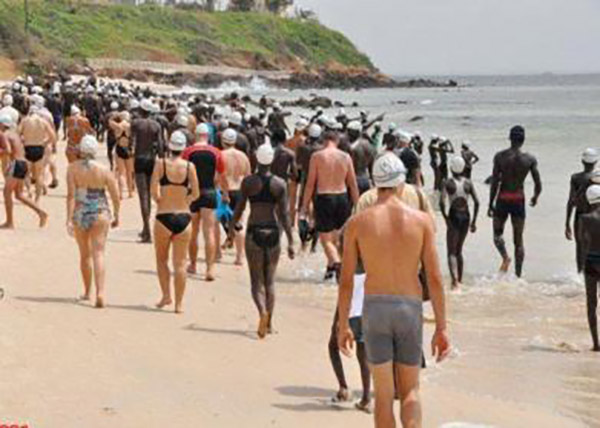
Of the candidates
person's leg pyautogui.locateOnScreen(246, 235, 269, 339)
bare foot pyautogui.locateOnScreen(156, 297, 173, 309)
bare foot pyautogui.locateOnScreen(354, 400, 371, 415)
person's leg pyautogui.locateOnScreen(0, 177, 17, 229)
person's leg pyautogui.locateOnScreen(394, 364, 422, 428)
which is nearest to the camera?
person's leg pyautogui.locateOnScreen(394, 364, 422, 428)

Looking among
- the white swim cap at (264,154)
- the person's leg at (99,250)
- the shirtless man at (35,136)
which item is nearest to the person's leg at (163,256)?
the person's leg at (99,250)

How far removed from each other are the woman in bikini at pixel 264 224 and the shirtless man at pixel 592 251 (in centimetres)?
274

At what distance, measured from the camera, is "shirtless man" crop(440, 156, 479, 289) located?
12.5 meters

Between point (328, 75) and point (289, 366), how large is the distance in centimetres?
12254

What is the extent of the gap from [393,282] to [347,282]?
1.04 feet

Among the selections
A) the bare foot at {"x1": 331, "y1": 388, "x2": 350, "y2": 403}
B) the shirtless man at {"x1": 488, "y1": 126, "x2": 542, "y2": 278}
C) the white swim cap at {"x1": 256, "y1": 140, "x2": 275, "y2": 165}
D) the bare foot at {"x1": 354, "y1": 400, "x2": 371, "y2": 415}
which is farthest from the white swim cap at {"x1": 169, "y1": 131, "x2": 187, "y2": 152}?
the shirtless man at {"x1": 488, "y1": 126, "x2": 542, "y2": 278}

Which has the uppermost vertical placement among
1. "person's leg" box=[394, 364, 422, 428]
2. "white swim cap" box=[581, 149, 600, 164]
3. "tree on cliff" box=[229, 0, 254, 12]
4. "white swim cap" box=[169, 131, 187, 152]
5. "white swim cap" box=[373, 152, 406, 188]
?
"tree on cliff" box=[229, 0, 254, 12]

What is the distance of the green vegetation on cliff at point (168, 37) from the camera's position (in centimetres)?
8975

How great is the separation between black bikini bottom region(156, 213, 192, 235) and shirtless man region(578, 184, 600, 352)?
12.4ft

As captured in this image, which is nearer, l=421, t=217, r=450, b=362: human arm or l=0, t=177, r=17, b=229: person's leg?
l=421, t=217, r=450, b=362: human arm

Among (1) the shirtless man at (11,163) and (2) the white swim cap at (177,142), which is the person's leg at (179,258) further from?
(1) the shirtless man at (11,163)

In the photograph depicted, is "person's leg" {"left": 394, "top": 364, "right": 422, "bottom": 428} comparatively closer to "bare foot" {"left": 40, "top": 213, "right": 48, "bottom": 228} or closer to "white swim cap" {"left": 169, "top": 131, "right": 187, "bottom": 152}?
"white swim cap" {"left": 169, "top": 131, "right": 187, "bottom": 152}

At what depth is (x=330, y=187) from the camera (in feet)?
38.4

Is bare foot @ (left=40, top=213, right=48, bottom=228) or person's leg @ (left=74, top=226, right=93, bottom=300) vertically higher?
person's leg @ (left=74, top=226, right=93, bottom=300)
